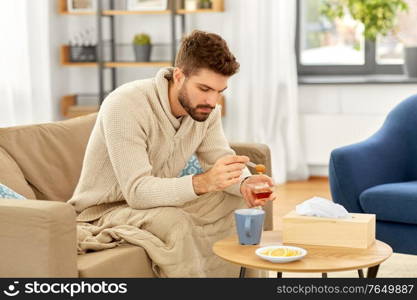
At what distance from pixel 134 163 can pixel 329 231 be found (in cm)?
67

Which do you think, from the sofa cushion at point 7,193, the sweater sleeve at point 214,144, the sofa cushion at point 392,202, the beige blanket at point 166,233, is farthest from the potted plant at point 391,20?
the sofa cushion at point 7,193

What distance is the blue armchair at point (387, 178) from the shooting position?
347 cm

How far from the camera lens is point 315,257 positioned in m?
2.47

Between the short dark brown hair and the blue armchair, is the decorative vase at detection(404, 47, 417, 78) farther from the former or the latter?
the short dark brown hair

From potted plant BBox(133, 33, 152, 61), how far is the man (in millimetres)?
3243

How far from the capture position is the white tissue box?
8.40 feet

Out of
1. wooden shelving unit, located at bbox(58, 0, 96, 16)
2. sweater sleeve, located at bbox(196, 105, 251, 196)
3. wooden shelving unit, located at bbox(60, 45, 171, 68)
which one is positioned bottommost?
sweater sleeve, located at bbox(196, 105, 251, 196)

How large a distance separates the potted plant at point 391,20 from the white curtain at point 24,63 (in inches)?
86.3

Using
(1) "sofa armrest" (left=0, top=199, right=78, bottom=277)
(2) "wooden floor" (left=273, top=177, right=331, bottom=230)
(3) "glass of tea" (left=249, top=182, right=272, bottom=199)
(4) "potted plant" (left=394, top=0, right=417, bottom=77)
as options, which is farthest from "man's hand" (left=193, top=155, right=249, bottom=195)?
(4) "potted plant" (left=394, top=0, right=417, bottom=77)

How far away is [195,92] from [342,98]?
3478 mm

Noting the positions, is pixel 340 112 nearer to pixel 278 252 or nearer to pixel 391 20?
pixel 391 20

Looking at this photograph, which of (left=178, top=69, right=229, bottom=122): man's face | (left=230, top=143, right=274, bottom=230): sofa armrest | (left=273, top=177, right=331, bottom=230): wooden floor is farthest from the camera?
(left=273, top=177, right=331, bottom=230): wooden floor

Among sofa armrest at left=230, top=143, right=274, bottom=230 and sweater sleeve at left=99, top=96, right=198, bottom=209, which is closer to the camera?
sweater sleeve at left=99, top=96, right=198, bottom=209

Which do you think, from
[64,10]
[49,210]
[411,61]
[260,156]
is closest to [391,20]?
[411,61]
